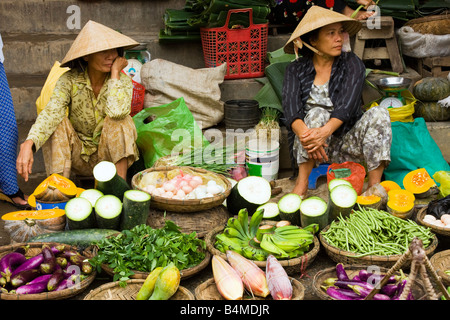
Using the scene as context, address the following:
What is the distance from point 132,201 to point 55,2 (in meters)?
3.53

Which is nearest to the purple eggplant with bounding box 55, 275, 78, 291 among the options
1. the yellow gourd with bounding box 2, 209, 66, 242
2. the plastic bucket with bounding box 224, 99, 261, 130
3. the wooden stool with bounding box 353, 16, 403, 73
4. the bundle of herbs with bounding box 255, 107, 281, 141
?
the yellow gourd with bounding box 2, 209, 66, 242

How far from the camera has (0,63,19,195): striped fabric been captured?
4.21 m

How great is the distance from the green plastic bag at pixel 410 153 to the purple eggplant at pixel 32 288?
2919 mm

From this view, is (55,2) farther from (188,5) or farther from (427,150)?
(427,150)

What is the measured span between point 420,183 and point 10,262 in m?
2.96

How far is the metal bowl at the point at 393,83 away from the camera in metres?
5.02

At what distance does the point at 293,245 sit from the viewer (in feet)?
10.2

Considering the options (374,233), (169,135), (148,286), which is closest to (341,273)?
(374,233)

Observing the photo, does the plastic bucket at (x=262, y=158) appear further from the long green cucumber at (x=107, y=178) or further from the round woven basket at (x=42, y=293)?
the round woven basket at (x=42, y=293)

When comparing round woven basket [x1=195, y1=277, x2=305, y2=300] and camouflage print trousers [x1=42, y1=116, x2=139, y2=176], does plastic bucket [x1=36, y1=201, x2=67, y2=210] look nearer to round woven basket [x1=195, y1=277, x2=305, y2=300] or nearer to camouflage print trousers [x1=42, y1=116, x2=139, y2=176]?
camouflage print trousers [x1=42, y1=116, x2=139, y2=176]

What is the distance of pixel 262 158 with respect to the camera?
4711 millimetres

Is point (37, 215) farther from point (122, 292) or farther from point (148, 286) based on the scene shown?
point (148, 286)

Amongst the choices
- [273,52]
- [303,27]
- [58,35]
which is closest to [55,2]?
[58,35]

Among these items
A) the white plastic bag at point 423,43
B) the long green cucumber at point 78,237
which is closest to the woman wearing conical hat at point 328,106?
the white plastic bag at point 423,43
